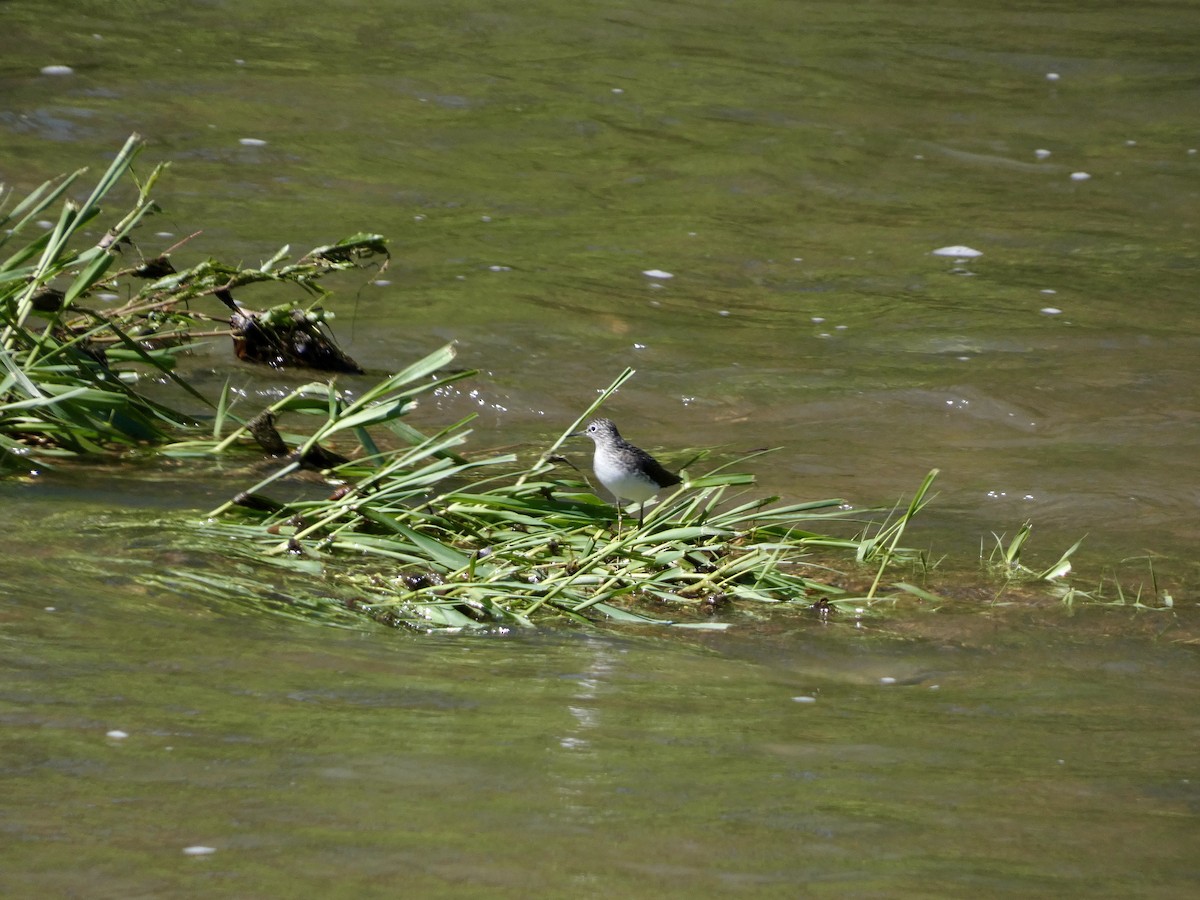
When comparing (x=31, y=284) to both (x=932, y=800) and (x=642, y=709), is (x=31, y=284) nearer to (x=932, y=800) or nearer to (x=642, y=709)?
(x=642, y=709)

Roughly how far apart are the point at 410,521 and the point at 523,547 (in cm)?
36

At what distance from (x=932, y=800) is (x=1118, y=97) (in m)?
10.2

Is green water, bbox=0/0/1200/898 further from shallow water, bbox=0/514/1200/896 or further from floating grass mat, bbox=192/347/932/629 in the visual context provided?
floating grass mat, bbox=192/347/932/629

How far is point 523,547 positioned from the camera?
475 cm

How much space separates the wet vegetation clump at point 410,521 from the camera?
14.6 ft

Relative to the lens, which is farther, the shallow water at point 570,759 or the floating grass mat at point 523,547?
the floating grass mat at point 523,547

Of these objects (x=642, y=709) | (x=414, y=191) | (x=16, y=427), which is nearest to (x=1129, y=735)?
(x=642, y=709)

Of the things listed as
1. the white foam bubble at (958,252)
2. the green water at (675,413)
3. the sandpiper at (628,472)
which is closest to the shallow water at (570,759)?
the green water at (675,413)

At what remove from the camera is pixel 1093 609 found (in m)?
4.73

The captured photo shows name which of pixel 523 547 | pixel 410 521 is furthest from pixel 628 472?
pixel 410 521

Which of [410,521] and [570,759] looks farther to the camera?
[410,521]

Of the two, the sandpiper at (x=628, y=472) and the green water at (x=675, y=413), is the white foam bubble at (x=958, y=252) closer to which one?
the green water at (x=675, y=413)

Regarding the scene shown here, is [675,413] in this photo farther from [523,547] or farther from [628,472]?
[523,547]

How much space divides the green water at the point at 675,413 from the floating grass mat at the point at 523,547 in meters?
0.22
